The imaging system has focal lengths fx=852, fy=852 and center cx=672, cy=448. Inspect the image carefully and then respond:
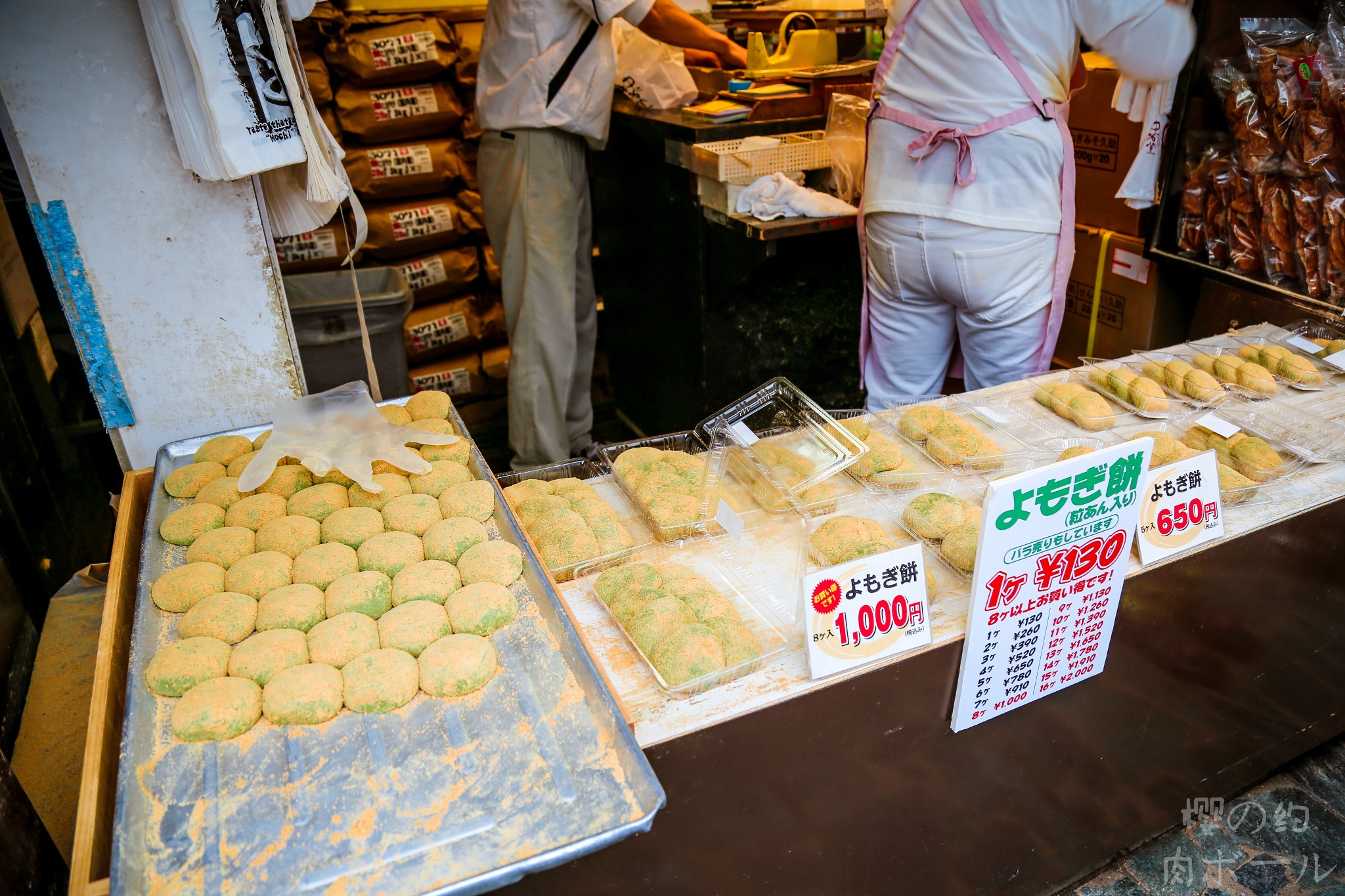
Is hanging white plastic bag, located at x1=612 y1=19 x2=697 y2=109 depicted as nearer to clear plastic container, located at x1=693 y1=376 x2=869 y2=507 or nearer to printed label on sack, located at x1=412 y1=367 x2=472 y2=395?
printed label on sack, located at x1=412 y1=367 x2=472 y2=395

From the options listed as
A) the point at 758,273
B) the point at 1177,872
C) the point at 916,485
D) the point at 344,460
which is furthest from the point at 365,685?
the point at 758,273

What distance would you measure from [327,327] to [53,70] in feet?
5.80

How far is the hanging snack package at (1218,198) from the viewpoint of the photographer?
2773mm

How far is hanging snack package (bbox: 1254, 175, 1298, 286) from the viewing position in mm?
2627

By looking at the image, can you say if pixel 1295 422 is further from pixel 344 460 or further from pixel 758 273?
pixel 344 460

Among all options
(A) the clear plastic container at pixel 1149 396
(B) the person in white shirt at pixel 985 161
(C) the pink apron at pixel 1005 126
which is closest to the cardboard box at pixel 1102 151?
(C) the pink apron at pixel 1005 126

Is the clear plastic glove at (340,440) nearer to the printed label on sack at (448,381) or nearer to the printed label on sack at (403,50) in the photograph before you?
the printed label on sack at (448,381)

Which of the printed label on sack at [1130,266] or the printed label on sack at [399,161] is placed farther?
the printed label on sack at [399,161]

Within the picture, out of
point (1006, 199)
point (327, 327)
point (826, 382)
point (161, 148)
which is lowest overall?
point (826, 382)

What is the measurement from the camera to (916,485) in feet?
5.72

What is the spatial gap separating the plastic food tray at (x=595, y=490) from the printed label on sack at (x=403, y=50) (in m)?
2.77

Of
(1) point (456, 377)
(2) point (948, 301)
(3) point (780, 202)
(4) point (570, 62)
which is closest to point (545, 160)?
(4) point (570, 62)

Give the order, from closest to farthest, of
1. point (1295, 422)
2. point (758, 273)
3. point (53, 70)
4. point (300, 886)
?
point (300, 886) < point (53, 70) < point (1295, 422) < point (758, 273)

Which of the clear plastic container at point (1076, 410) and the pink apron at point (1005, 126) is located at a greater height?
the pink apron at point (1005, 126)
